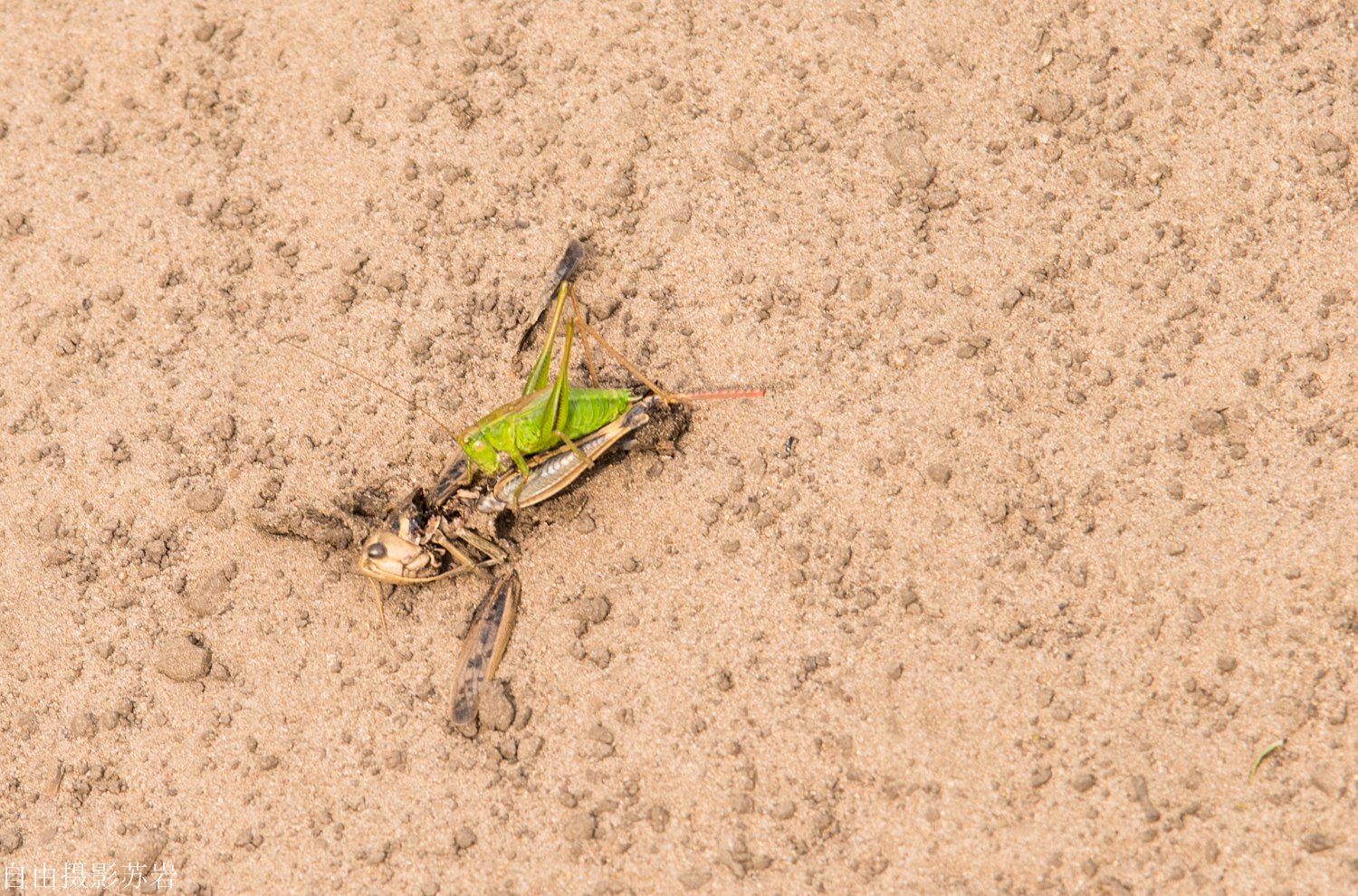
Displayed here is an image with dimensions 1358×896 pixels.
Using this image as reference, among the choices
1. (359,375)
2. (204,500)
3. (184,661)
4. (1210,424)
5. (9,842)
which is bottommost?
(9,842)

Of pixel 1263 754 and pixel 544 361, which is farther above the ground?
pixel 544 361

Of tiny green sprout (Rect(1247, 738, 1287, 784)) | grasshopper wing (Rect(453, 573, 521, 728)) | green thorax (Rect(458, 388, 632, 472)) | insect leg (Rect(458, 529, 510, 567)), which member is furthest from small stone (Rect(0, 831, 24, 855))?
tiny green sprout (Rect(1247, 738, 1287, 784))

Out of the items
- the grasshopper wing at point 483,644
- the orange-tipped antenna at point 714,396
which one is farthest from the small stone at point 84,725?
the orange-tipped antenna at point 714,396

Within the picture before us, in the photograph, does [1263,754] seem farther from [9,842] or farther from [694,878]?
[9,842]

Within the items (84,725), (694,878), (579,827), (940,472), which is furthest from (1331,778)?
(84,725)

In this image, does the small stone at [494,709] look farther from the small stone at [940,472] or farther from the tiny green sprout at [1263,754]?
the tiny green sprout at [1263,754]

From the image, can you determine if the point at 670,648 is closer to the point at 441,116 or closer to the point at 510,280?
the point at 510,280

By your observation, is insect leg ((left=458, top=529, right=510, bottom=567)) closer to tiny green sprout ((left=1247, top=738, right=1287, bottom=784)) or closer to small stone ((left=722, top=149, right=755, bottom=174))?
small stone ((left=722, top=149, right=755, bottom=174))
